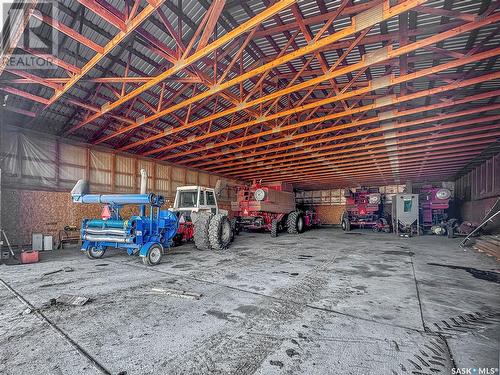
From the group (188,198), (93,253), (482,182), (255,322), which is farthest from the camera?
(482,182)

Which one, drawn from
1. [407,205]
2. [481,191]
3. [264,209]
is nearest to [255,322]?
[264,209]

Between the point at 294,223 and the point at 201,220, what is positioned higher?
the point at 201,220

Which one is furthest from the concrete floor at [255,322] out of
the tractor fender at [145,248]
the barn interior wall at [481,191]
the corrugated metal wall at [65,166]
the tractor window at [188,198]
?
the barn interior wall at [481,191]

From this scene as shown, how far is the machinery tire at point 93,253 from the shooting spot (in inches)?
260

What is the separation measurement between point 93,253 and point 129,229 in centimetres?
185

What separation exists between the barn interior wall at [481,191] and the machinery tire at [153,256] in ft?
42.3

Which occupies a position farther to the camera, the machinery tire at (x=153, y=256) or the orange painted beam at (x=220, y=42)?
the machinery tire at (x=153, y=256)

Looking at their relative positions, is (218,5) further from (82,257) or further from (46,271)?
(82,257)

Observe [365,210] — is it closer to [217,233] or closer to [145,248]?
[217,233]

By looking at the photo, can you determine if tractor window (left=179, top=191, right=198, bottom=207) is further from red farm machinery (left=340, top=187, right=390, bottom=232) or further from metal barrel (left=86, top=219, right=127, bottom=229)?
red farm machinery (left=340, top=187, right=390, bottom=232)

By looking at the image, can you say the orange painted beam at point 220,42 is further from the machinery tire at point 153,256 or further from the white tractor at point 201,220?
the machinery tire at point 153,256

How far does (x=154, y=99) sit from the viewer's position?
27.8 feet

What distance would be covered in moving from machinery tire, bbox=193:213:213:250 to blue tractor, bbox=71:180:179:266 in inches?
39.4

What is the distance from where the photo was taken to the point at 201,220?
786 cm
